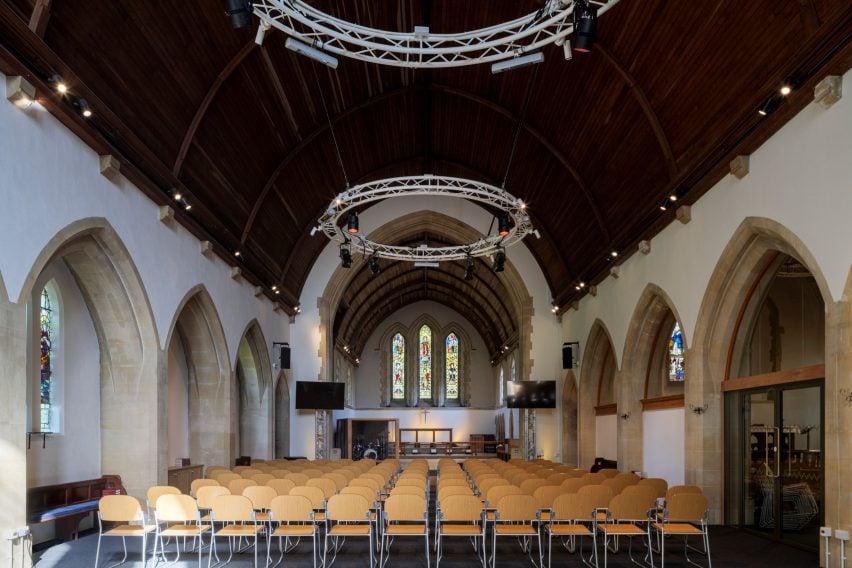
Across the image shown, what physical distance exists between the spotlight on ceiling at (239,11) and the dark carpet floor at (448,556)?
6.03m

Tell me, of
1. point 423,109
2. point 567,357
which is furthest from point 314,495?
point 567,357

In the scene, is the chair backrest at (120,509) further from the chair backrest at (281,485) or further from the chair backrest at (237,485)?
the chair backrest at (281,485)

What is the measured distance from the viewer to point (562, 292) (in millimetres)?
23234

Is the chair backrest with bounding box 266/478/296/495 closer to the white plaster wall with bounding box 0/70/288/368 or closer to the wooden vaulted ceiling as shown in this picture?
the white plaster wall with bounding box 0/70/288/368

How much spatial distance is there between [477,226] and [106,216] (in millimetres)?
15488

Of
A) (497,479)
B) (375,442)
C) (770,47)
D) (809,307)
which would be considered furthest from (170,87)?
(375,442)

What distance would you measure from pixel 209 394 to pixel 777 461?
1179cm

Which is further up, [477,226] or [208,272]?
[477,226]

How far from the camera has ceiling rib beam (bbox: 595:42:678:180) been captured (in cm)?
1265

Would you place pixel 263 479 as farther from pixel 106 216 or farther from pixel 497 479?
pixel 106 216

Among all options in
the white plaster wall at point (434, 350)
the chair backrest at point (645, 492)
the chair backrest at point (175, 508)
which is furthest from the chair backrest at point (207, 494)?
the white plaster wall at point (434, 350)

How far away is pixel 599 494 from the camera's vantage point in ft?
28.7

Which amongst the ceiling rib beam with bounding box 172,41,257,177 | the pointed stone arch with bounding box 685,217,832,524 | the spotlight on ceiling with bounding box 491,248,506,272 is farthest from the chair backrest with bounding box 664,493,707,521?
the spotlight on ceiling with bounding box 491,248,506,272

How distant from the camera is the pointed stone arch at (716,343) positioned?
36.0 feet
